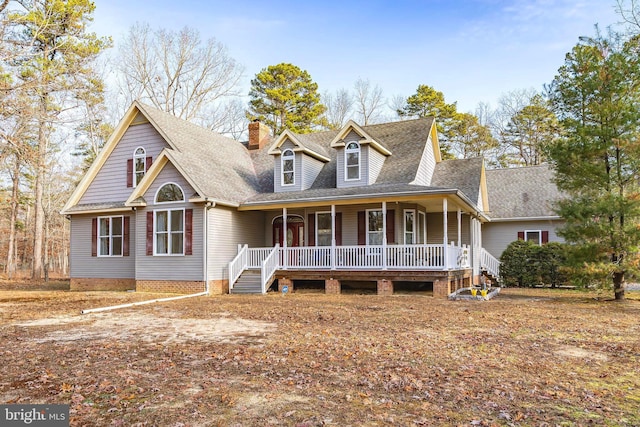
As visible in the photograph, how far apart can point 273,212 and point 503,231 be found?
1223 cm

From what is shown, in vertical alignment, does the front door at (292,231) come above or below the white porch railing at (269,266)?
above

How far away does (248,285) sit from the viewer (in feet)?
59.3

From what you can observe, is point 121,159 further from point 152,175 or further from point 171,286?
point 171,286


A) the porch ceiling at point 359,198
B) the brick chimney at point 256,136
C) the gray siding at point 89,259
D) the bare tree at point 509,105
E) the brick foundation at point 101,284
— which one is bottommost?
the brick foundation at point 101,284

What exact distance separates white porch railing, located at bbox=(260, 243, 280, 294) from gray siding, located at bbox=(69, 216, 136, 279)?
581 cm

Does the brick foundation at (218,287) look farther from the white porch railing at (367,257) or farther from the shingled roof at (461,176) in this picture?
the shingled roof at (461,176)

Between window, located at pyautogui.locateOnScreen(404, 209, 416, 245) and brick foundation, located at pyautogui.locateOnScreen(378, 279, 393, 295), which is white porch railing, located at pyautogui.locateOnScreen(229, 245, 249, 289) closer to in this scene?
brick foundation, located at pyautogui.locateOnScreen(378, 279, 393, 295)

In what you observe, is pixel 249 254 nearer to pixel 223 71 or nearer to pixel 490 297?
pixel 490 297

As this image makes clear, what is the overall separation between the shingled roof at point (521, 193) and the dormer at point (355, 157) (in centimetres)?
870

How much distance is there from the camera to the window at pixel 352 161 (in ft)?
64.1

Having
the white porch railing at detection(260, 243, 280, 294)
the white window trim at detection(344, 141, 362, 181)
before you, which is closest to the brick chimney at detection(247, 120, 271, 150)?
the white window trim at detection(344, 141, 362, 181)

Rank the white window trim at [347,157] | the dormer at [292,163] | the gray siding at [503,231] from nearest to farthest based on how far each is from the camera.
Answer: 1. the white window trim at [347,157]
2. the dormer at [292,163]
3. the gray siding at [503,231]

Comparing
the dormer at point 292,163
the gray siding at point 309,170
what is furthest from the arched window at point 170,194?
the gray siding at point 309,170

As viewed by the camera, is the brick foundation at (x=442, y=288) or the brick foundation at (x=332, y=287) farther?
the brick foundation at (x=332, y=287)
